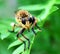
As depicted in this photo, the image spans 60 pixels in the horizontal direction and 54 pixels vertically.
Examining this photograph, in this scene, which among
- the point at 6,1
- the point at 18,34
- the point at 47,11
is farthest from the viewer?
the point at 6,1

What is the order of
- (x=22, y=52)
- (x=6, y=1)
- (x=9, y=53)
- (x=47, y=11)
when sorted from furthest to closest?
(x=6, y=1) < (x=9, y=53) < (x=47, y=11) < (x=22, y=52)

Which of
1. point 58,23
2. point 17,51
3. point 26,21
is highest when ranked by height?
point 26,21

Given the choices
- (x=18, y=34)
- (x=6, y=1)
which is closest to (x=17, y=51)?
(x=18, y=34)

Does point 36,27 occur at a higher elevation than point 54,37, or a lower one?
higher

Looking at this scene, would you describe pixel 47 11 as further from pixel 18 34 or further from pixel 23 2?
pixel 23 2

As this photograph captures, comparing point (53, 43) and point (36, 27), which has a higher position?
point (36, 27)

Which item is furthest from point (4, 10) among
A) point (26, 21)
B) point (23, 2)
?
point (26, 21)

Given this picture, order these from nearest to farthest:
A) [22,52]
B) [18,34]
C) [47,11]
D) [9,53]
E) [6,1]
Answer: [22,52], [18,34], [47,11], [9,53], [6,1]

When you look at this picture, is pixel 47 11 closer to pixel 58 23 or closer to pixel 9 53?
pixel 58 23

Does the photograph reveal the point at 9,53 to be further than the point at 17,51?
Yes
